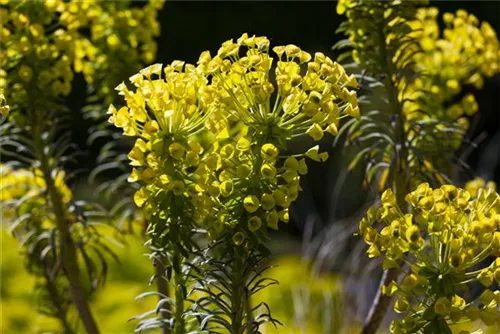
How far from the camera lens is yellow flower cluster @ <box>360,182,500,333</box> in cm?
155

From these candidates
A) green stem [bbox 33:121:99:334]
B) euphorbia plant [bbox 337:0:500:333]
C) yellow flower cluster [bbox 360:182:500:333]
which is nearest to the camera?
yellow flower cluster [bbox 360:182:500:333]

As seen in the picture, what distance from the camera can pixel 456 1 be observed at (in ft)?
30.3

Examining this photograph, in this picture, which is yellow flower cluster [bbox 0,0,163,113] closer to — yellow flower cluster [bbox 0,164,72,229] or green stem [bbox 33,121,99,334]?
green stem [bbox 33,121,99,334]

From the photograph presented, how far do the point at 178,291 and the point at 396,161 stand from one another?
70 centimetres

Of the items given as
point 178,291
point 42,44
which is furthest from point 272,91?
point 42,44

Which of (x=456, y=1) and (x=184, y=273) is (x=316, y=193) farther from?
(x=184, y=273)

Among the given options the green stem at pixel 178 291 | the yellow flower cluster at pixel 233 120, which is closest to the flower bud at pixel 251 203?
the yellow flower cluster at pixel 233 120

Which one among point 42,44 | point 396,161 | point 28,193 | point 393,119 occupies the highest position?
point 42,44

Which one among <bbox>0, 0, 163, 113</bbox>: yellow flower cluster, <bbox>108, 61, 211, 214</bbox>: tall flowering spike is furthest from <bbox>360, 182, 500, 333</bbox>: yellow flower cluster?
<bbox>0, 0, 163, 113</bbox>: yellow flower cluster

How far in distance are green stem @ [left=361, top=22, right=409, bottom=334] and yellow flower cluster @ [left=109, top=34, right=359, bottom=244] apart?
67cm

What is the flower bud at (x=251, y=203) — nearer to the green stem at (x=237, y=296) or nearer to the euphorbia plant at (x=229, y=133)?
the euphorbia plant at (x=229, y=133)

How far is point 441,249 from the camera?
1610 mm

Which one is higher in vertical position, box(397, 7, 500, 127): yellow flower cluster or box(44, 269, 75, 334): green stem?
box(397, 7, 500, 127): yellow flower cluster

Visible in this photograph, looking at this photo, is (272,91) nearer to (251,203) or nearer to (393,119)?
(251,203)
